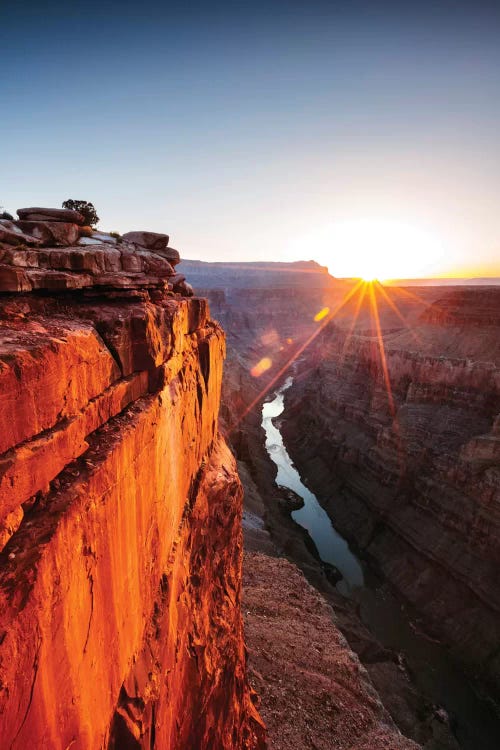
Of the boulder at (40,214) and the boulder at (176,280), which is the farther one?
the boulder at (176,280)

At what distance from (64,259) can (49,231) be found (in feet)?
4.16

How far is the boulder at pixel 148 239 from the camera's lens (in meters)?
9.71

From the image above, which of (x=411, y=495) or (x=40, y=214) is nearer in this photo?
(x=40, y=214)

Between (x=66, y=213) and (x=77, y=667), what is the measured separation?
6.76 m

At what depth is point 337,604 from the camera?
22625 millimetres

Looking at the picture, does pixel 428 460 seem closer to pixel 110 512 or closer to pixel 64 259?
pixel 64 259

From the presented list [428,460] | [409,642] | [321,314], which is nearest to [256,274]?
[321,314]

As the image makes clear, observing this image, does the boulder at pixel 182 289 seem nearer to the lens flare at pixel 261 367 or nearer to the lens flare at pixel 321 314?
the lens flare at pixel 261 367

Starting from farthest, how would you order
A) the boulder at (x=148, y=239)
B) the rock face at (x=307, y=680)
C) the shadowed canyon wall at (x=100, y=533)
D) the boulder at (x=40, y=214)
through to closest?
the rock face at (x=307, y=680) < the boulder at (x=148, y=239) < the boulder at (x=40, y=214) < the shadowed canyon wall at (x=100, y=533)

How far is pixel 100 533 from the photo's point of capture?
3.70 meters

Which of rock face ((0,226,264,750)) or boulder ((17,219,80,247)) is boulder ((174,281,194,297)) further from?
boulder ((17,219,80,247))

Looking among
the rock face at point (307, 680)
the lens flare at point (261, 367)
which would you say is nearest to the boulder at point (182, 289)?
the rock face at point (307, 680)

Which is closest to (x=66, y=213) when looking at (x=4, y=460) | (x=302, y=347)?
(x=4, y=460)

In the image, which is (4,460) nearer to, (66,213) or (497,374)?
Result: (66,213)
